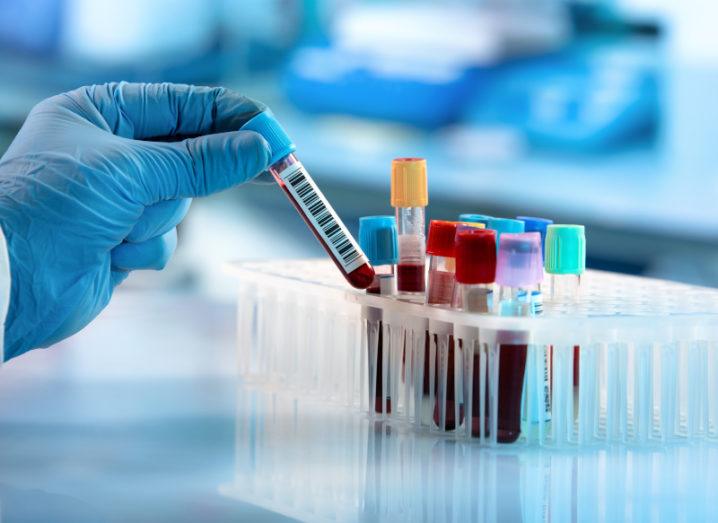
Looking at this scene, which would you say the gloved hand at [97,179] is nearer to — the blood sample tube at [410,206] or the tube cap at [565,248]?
the blood sample tube at [410,206]

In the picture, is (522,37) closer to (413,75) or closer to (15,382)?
(413,75)

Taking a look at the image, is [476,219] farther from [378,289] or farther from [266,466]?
[266,466]

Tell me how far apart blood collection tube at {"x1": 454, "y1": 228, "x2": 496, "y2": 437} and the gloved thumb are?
0.26 metres

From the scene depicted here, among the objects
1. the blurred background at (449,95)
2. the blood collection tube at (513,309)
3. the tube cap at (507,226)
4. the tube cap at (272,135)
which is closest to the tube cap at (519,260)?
the blood collection tube at (513,309)

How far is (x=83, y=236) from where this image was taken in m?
1.17

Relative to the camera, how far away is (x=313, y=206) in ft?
3.86

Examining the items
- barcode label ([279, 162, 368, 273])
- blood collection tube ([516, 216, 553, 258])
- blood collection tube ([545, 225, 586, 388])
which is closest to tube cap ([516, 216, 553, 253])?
blood collection tube ([516, 216, 553, 258])

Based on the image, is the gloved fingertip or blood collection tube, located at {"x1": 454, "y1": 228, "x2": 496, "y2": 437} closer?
blood collection tube, located at {"x1": 454, "y1": 228, "x2": 496, "y2": 437}

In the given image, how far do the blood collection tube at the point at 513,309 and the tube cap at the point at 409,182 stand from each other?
0.57ft

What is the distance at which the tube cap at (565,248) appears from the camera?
1.11 m

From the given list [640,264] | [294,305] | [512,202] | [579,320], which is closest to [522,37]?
[512,202]

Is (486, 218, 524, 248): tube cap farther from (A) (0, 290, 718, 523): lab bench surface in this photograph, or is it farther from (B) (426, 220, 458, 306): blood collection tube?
(A) (0, 290, 718, 523): lab bench surface

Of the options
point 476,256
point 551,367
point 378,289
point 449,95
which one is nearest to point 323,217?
point 378,289

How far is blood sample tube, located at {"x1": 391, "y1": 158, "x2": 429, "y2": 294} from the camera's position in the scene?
3.95ft
